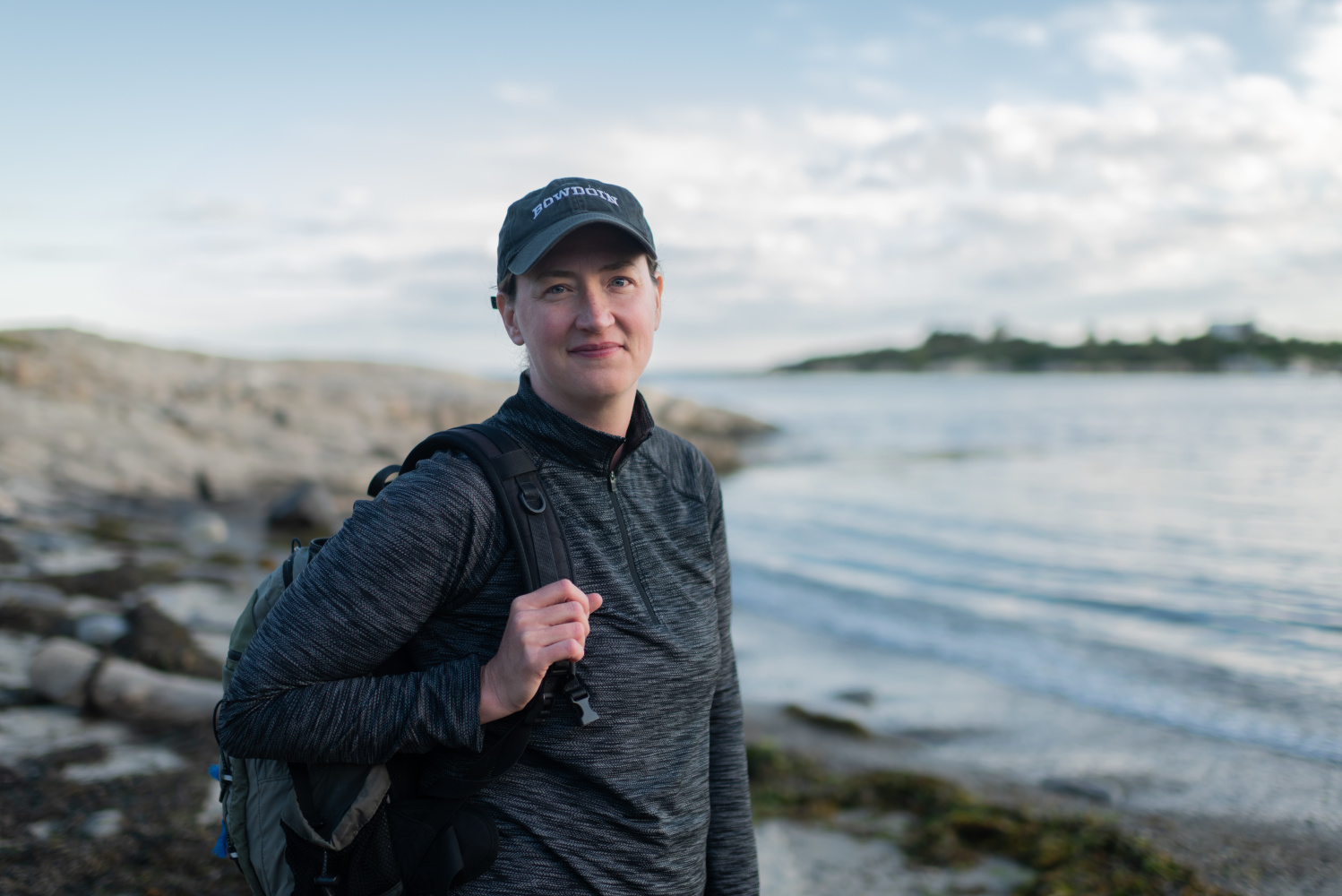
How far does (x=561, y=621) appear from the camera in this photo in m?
1.83

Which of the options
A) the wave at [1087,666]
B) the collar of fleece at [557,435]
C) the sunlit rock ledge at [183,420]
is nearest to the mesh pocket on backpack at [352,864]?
the collar of fleece at [557,435]

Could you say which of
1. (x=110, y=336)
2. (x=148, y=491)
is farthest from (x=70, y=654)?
(x=110, y=336)

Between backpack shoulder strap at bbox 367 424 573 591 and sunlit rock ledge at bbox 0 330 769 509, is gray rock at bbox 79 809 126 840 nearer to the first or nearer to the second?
backpack shoulder strap at bbox 367 424 573 591

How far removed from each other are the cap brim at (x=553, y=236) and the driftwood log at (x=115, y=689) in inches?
165

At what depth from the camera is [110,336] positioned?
17.6 m

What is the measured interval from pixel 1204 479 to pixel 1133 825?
17.2 metres

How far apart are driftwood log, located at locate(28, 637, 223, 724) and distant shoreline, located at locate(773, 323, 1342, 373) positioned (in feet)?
351

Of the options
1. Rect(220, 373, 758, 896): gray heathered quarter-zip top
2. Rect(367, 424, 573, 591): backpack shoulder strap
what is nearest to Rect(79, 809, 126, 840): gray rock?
Rect(220, 373, 758, 896): gray heathered quarter-zip top

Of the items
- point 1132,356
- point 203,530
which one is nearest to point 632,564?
point 203,530

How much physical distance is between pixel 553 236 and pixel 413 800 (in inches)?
52.0

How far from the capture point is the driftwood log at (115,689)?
513 cm

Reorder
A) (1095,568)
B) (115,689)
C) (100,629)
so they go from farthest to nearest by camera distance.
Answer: (1095,568)
(100,629)
(115,689)

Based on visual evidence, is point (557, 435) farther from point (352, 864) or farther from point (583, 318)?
point (352, 864)

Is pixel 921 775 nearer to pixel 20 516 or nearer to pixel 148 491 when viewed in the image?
pixel 20 516
